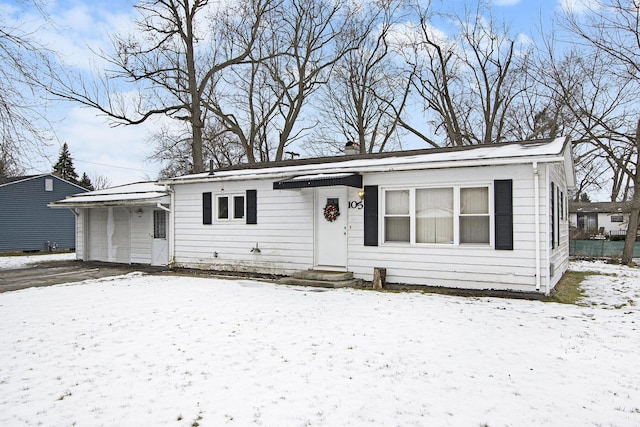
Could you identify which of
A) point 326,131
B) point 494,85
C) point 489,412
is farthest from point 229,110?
point 489,412

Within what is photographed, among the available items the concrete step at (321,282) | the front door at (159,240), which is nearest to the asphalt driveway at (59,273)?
the front door at (159,240)

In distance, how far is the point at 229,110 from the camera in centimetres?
2653

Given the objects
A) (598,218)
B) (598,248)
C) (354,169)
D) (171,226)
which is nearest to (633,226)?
(598,248)

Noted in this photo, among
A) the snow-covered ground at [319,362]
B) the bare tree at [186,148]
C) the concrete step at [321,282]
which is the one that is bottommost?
the snow-covered ground at [319,362]

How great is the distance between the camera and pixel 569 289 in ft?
32.0

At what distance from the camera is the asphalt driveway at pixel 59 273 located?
36.3 ft

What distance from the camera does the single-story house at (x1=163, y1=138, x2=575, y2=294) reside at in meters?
8.37

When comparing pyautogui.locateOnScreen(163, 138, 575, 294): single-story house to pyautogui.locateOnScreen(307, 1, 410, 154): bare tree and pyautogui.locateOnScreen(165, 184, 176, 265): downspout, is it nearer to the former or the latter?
pyautogui.locateOnScreen(165, 184, 176, 265): downspout

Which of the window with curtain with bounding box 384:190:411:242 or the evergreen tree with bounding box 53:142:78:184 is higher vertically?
the evergreen tree with bounding box 53:142:78:184

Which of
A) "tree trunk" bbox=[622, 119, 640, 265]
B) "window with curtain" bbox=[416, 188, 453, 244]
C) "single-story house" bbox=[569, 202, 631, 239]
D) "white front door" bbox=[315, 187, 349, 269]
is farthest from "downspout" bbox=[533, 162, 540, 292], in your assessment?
"single-story house" bbox=[569, 202, 631, 239]

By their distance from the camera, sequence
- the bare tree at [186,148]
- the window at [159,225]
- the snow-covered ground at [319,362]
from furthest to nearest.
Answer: the bare tree at [186,148], the window at [159,225], the snow-covered ground at [319,362]

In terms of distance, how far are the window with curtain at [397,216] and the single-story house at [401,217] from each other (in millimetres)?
22

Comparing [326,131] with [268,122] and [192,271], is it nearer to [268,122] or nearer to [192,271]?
[268,122]

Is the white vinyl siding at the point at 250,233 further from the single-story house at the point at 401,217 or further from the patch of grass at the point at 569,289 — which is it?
the patch of grass at the point at 569,289
